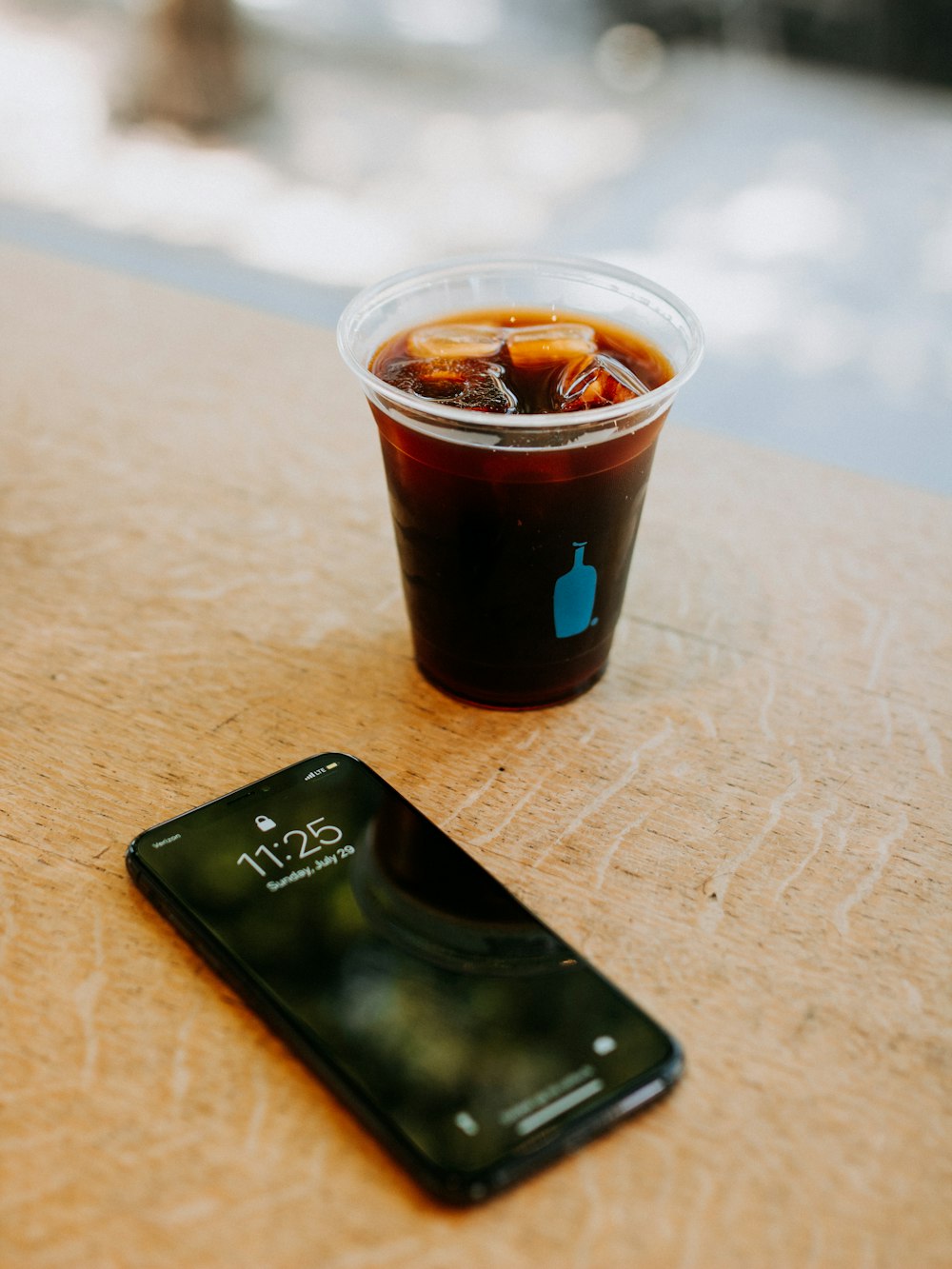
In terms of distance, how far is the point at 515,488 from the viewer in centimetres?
55

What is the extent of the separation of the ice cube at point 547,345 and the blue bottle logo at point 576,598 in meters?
0.11

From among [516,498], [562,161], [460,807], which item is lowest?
[562,161]

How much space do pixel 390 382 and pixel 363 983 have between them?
1.00 feet

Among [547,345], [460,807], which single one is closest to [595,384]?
[547,345]

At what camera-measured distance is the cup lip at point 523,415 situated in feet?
1.70

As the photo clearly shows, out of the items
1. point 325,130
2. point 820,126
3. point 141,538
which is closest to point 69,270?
point 141,538

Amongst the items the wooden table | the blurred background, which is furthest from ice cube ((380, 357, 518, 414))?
the blurred background

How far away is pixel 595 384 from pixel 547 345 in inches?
2.0

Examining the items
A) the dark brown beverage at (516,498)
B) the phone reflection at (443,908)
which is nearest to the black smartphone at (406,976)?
the phone reflection at (443,908)

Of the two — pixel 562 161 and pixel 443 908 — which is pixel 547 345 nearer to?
pixel 443 908

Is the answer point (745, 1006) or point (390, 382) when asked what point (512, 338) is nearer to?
point (390, 382)

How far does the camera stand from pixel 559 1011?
0.47 meters

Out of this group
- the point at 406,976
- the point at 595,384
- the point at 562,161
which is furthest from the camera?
the point at 562,161

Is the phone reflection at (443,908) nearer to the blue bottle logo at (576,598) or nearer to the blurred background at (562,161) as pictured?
the blue bottle logo at (576,598)
